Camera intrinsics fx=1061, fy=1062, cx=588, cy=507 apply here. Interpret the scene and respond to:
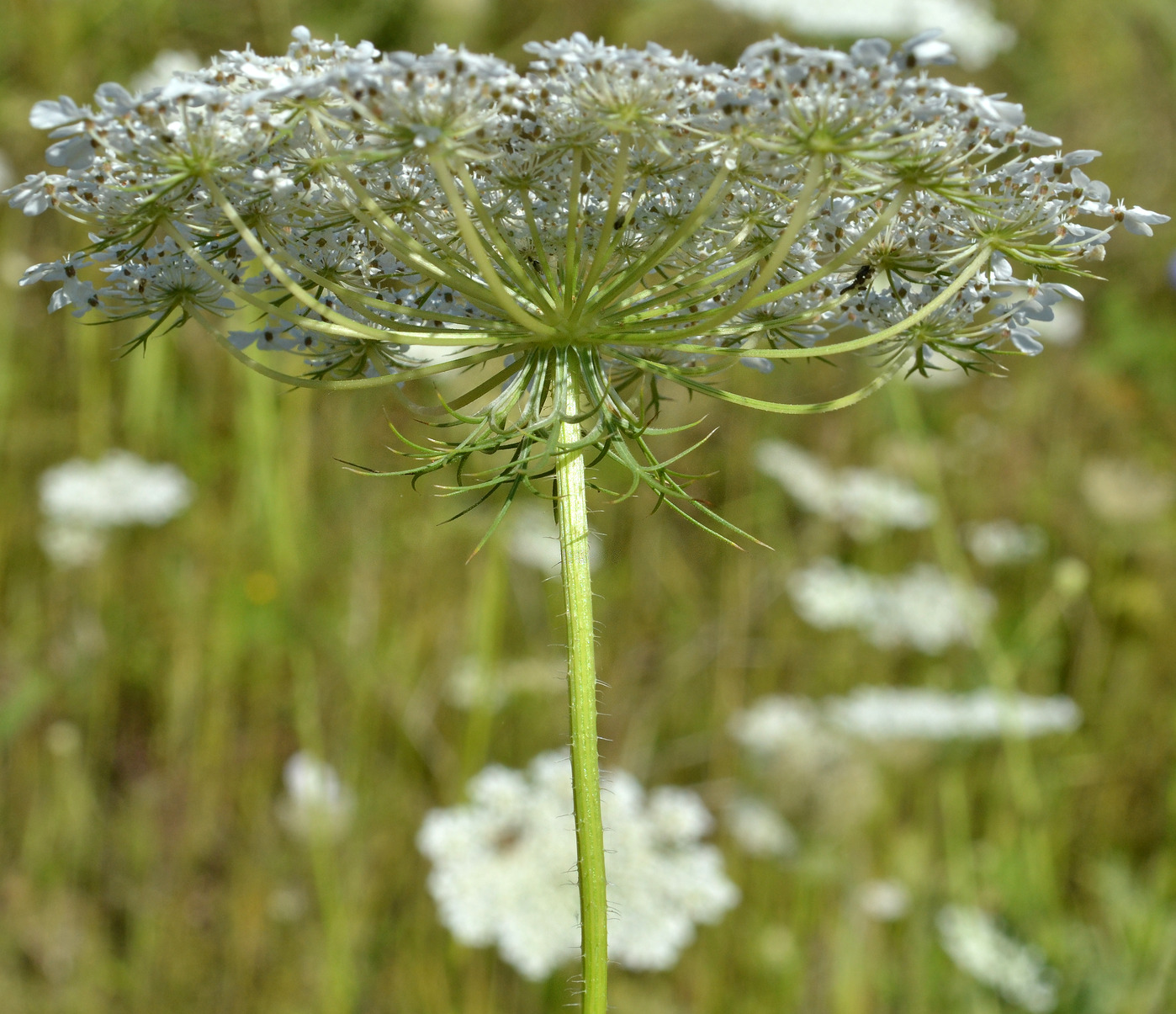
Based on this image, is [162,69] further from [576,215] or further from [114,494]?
[576,215]

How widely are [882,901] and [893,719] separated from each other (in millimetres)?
714

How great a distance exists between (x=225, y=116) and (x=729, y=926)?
3.63 meters

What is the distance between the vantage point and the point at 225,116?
4.91 feet

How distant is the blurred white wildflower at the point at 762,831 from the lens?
4199mm

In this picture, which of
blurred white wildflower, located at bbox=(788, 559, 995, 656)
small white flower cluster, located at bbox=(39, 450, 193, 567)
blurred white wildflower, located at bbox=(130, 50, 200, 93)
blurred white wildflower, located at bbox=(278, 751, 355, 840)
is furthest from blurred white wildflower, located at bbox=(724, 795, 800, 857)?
blurred white wildflower, located at bbox=(130, 50, 200, 93)

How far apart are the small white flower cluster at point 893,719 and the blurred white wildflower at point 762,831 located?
24cm

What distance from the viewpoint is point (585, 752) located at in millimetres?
1556

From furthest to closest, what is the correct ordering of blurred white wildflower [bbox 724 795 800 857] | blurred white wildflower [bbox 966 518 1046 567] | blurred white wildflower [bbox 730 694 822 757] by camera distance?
1. blurred white wildflower [bbox 966 518 1046 567]
2. blurred white wildflower [bbox 730 694 822 757]
3. blurred white wildflower [bbox 724 795 800 857]

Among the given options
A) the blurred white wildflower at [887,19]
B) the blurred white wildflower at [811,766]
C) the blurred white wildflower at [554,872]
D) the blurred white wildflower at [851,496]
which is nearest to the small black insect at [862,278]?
the blurred white wildflower at [554,872]

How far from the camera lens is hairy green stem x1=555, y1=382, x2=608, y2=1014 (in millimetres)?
1518

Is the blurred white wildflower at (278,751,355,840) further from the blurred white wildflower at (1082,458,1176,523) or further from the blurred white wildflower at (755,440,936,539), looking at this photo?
the blurred white wildflower at (1082,458,1176,523)

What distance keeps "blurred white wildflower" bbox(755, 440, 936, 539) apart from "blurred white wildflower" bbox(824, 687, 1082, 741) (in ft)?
3.08

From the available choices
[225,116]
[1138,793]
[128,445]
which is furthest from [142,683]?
[1138,793]

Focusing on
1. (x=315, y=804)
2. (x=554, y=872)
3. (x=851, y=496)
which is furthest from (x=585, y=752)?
(x=851, y=496)
